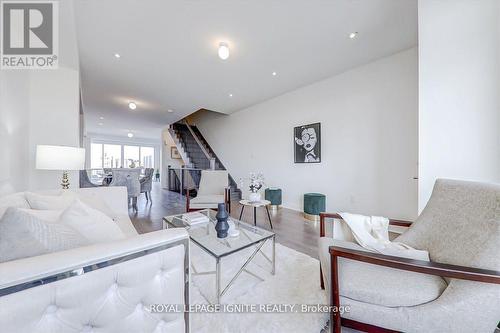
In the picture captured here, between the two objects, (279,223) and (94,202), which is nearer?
(94,202)

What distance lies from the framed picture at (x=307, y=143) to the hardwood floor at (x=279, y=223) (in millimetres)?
1178

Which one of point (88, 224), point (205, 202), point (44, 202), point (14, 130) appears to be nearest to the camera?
point (88, 224)

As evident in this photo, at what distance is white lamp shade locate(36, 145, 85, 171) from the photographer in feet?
6.61

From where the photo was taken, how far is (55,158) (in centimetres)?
203

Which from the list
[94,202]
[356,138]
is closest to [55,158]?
[94,202]

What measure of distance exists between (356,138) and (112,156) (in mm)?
12038

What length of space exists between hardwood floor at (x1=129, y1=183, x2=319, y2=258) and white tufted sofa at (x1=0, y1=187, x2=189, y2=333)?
176 cm

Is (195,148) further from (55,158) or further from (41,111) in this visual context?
(55,158)

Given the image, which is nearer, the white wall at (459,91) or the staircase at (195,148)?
the white wall at (459,91)

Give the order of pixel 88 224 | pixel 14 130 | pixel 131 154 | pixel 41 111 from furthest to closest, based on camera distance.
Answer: pixel 131 154 → pixel 41 111 → pixel 14 130 → pixel 88 224

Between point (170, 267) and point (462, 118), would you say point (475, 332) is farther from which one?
point (462, 118)

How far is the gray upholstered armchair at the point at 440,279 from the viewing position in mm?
900

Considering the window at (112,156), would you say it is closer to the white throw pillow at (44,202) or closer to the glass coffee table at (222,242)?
the glass coffee table at (222,242)

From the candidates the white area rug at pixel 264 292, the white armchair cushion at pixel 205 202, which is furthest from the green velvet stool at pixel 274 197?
the white area rug at pixel 264 292
